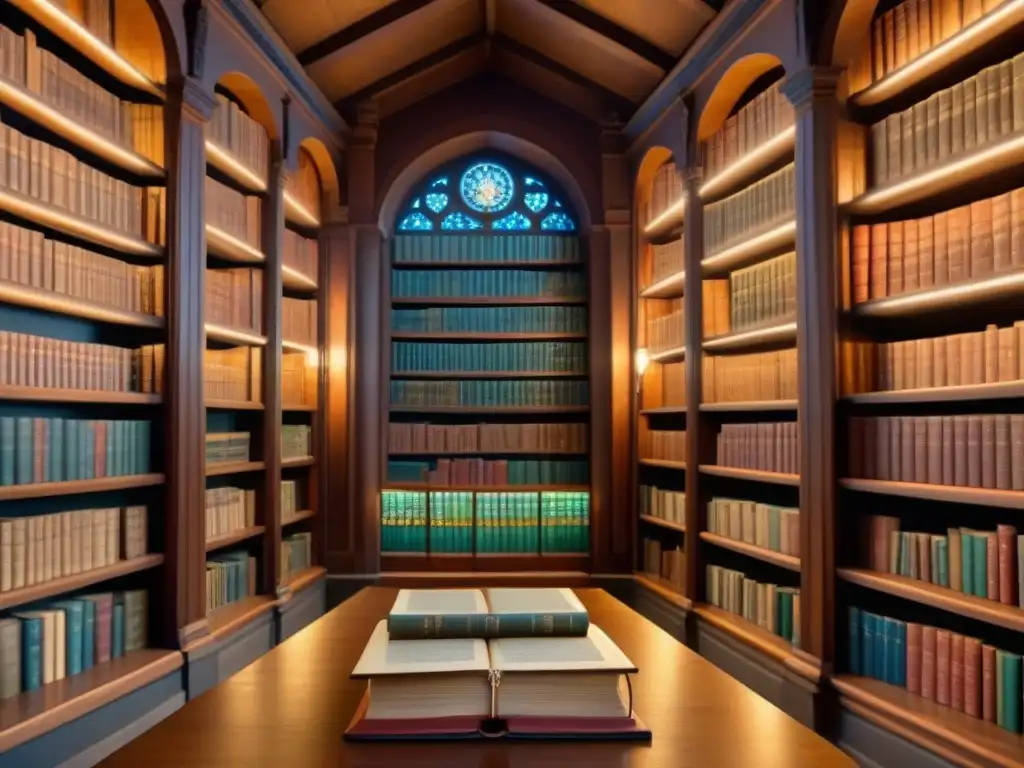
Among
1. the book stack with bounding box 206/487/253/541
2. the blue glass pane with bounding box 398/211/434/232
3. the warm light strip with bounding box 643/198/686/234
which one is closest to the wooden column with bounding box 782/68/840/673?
the warm light strip with bounding box 643/198/686/234

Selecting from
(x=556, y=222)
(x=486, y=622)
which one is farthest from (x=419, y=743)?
(x=556, y=222)

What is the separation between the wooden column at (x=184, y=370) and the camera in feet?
11.2

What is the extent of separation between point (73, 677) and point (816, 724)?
259 cm

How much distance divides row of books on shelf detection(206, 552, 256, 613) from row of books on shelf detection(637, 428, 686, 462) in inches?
92.7

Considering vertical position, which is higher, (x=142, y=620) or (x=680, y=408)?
(x=680, y=408)

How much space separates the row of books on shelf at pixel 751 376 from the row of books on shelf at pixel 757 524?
1.61 ft

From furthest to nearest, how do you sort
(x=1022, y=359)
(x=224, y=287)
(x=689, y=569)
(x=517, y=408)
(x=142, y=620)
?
1. (x=517, y=408)
2. (x=689, y=569)
3. (x=224, y=287)
4. (x=142, y=620)
5. (x=1022, y=359)

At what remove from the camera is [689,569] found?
4520 mm

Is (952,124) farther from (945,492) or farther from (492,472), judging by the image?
(492,472)

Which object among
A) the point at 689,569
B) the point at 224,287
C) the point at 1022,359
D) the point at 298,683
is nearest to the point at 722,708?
the point at 298,683

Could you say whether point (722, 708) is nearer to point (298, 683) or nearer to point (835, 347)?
point (298, 683)

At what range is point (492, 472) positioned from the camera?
5.82 meters

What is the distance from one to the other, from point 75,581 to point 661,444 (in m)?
3.28

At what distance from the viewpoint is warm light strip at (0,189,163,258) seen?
277 cm
